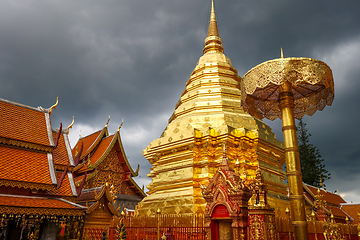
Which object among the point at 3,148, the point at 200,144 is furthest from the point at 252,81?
the point at 3,148

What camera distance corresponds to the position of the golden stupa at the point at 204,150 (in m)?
8.94

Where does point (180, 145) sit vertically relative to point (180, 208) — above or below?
above

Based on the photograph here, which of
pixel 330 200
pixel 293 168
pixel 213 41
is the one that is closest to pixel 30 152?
pixel 293 168

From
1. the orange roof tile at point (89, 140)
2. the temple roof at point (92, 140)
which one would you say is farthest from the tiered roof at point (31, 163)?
the orange roof tile at point (89, 140)

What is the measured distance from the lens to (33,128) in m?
9.62

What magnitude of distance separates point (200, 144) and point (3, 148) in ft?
19.9

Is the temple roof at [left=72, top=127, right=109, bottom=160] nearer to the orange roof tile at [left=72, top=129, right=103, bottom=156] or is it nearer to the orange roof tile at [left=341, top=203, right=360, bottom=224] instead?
the orange roof tile at [left=72, top=129, right=103, bottom=156]

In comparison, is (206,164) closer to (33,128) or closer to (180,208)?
(180,208)

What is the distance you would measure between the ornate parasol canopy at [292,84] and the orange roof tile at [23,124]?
22.4ft

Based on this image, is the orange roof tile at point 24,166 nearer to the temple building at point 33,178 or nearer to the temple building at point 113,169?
the temple building at point 33,178

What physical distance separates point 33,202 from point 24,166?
4.06 feet

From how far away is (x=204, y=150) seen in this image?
9.32 metres

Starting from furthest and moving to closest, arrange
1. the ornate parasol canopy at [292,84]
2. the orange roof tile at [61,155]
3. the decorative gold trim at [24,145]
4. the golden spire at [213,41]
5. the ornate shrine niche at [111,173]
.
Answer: the ornate shrine niche at [111,173] → the golden spire at [213,41] → the orange roof tile at [61,155] → the decorative gold trim at [24,145] → the ornate parasol canopy at [292,84]

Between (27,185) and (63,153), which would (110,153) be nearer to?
(63,153)
